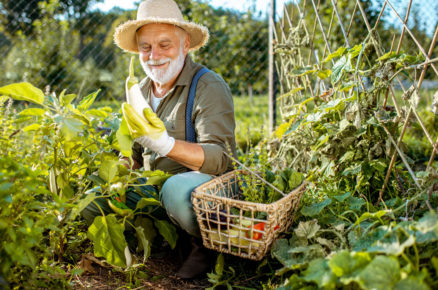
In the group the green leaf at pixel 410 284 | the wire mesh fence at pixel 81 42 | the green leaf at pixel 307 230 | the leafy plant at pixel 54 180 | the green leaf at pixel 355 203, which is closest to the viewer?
the green leaf at pixel 410 284

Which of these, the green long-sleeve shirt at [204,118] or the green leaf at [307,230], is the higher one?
the green long-sleeve shirt at [204,118]

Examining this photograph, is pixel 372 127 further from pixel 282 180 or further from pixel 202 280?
pixel 202 280

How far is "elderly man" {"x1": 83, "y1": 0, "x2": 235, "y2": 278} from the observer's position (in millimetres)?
1480

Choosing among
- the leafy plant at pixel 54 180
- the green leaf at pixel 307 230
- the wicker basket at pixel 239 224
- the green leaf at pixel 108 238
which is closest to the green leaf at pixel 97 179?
the leafy plant at pixel 54 180

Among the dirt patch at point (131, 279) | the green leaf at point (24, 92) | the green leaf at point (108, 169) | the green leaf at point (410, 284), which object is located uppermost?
the green leaf at point (24, 92)

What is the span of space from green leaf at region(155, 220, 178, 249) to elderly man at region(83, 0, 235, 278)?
3.1 inches

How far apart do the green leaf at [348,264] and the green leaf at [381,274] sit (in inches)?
2.1

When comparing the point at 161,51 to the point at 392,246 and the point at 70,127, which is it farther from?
the point at 392,246

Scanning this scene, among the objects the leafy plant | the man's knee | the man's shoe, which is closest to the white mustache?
the leafy plant

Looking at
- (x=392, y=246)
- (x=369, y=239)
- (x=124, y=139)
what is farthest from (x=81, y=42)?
(x=392, y=246)

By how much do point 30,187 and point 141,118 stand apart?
1.33ft

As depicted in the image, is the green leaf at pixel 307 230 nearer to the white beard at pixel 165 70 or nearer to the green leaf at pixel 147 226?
the green leaf at pixel 147 226

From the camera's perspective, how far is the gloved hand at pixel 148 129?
1.25m

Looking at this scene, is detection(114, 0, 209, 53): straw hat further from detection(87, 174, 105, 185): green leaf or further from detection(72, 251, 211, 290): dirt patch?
detection(72, 251, 211, 290): dirt patch
